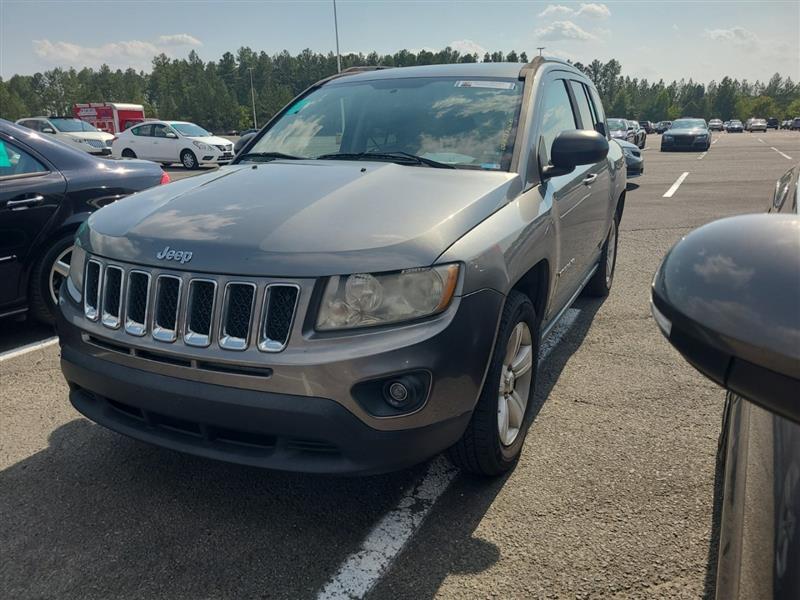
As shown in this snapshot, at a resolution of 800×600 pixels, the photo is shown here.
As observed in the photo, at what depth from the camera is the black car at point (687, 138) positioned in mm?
28328

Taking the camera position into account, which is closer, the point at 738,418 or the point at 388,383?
the point at 738,418

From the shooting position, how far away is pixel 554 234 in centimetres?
313

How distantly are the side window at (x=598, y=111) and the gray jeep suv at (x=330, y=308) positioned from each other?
1959 millimetres

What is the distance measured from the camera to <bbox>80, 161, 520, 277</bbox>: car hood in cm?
215

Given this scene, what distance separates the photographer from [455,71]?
3.72 meters

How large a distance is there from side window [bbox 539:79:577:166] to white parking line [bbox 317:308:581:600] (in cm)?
163

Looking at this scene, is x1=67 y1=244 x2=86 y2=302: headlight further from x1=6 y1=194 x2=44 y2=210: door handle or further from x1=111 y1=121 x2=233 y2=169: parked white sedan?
x1=111 y1=121 x2=233 y2=169: parked white sedan

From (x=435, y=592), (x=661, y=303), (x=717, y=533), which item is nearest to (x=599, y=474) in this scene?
(x=717, y=533)

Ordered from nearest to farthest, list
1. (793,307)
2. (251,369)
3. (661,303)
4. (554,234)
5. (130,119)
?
(793,307) → (661,303) → (251,369) → (554,234) → (130,119)

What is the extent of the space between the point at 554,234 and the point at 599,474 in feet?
3.81

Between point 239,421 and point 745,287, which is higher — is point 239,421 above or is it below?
below

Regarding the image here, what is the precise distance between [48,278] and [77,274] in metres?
2.17

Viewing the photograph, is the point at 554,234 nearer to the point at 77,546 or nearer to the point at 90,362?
the point at 90,362

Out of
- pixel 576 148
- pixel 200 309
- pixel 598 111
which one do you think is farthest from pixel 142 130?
pixel 200 309
